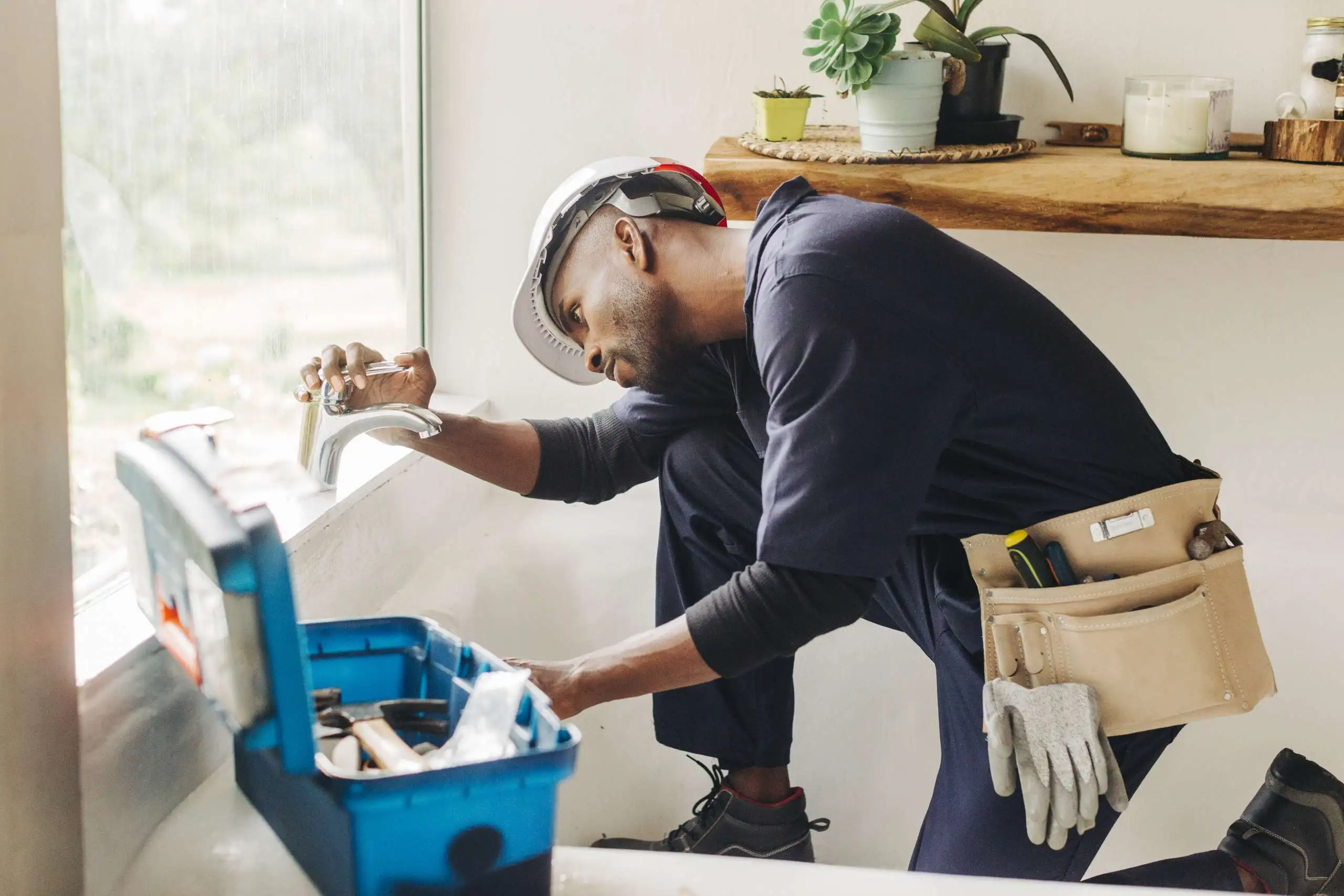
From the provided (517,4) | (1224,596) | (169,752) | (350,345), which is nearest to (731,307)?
(350,345)

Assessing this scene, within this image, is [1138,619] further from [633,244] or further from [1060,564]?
[633,244]

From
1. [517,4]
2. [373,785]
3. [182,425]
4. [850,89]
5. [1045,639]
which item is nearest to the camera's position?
[373,785]

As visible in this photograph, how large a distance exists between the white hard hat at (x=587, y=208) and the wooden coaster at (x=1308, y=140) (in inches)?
29.1

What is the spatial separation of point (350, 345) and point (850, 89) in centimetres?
70

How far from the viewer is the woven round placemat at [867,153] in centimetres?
149

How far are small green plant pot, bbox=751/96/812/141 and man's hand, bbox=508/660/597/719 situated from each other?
86 cm

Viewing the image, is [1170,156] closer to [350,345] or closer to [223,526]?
[350,345]

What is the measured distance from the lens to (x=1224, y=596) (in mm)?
1149

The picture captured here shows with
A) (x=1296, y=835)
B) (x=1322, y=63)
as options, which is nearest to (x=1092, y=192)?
(x=1322, y=63)

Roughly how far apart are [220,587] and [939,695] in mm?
806

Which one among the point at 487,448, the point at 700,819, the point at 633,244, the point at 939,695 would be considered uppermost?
the point at 633,244

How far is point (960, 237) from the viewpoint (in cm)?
169

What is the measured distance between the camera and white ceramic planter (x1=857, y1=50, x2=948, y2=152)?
1475mm

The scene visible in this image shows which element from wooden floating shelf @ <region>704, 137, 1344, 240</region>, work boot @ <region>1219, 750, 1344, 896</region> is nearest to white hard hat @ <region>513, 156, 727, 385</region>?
wooden floating shelf @ <region>704, 137, 1344, 240</region>
